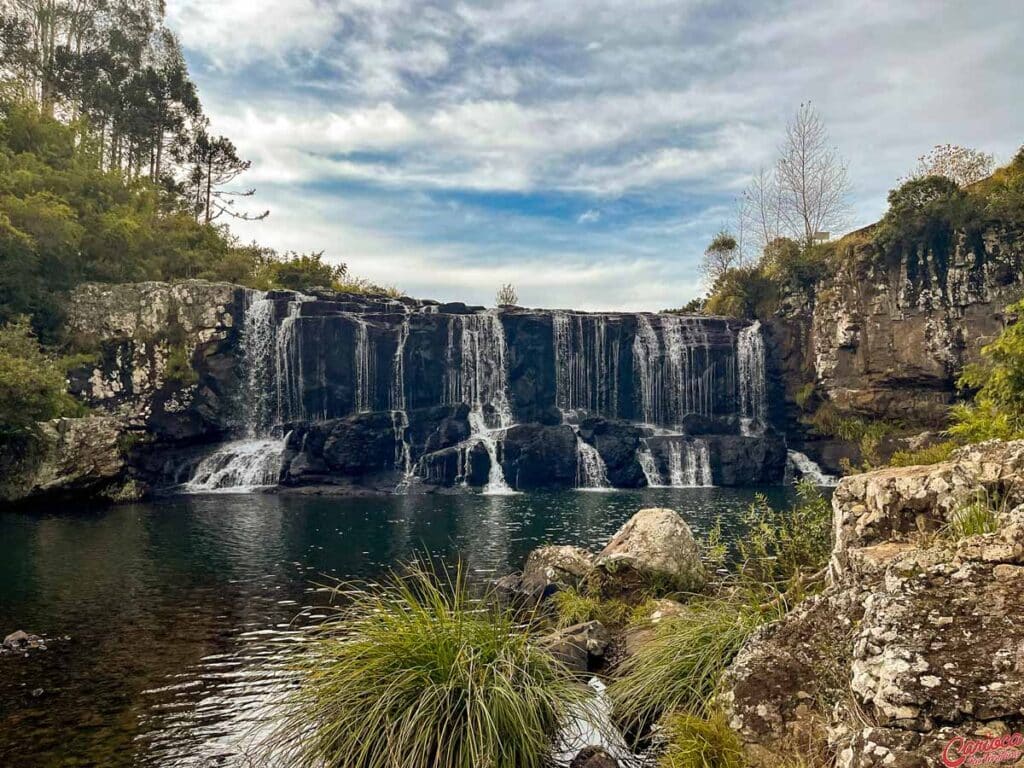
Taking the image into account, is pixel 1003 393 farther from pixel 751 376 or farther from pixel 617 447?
pixel 751 376

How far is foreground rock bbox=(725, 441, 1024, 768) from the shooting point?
3.00 m

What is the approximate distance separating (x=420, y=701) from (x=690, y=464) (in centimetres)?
3491

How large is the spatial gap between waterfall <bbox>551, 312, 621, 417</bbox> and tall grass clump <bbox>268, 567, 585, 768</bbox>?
37.2 meters

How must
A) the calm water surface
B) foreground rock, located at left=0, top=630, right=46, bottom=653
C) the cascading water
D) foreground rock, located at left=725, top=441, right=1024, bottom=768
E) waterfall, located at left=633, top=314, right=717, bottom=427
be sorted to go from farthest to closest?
waterfall, located at left=633, top=314, right=717, bottom=427, the cascading water, foreground rock, located at left=0, top=630, right=46, bottom=653, the calm water surface, foreground rock, located at left=725, top=441, right=1024, bottom=768

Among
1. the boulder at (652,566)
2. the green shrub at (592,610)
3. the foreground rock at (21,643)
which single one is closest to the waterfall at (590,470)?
the boulder at (652,566)

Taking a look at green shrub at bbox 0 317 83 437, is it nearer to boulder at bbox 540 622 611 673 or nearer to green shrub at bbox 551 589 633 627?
green shrub at bbox 551 589 633 627

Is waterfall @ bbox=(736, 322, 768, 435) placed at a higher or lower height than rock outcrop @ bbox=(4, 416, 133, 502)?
higher

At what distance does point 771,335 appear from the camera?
43.6 meters

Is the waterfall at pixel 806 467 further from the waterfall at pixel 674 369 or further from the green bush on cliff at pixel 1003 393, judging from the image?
the green bush on cliff at pixel 1003 393

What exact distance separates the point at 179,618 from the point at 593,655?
763cm

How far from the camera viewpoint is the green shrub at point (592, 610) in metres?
9.88

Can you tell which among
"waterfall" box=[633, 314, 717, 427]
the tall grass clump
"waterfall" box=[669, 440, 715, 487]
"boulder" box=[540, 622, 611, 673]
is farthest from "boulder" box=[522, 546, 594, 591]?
"waterfall" box=[633, 314, 717, 427]

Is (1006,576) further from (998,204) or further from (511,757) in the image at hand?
(998,204)

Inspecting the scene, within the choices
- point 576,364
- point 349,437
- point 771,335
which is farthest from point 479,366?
point 771,335
